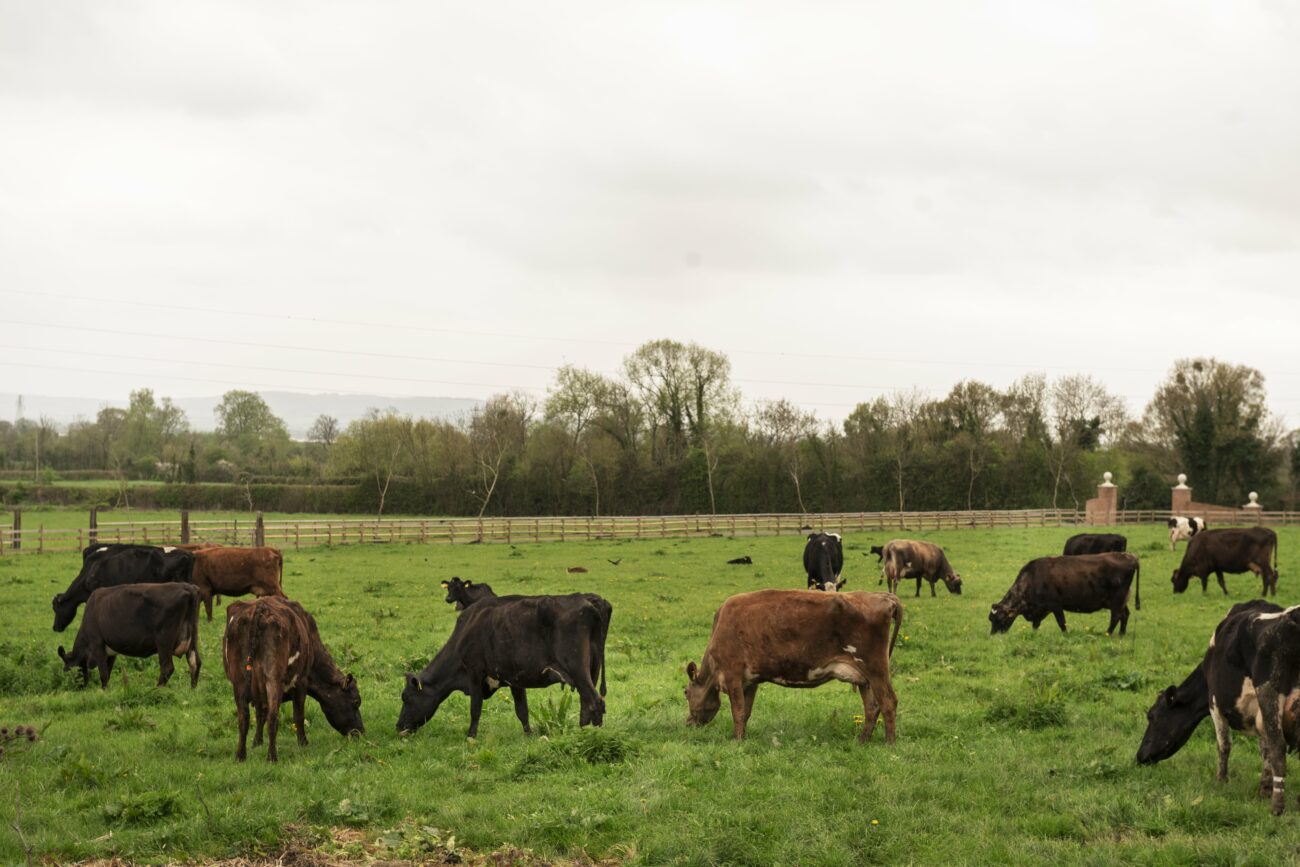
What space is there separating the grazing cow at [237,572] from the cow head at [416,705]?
10742mm

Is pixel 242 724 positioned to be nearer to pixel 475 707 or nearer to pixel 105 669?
pixel 475 707

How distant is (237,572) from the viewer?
20.0 meters

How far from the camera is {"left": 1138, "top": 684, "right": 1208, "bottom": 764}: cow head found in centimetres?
855

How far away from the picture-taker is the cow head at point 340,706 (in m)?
10.1

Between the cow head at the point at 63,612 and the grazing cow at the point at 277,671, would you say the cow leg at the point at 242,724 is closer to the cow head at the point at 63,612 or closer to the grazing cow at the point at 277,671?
the grazing cow at the point at 277,671

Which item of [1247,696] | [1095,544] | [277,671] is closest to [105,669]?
[277,671]

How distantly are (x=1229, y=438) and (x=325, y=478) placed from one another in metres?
56.1

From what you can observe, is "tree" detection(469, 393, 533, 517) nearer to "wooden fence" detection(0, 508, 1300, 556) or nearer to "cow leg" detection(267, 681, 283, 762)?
"wooden fence" detection(0, 508, 1300, 556)

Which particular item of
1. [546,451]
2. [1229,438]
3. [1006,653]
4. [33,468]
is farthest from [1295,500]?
[33,468]

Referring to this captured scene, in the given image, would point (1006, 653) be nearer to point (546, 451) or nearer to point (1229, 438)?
point (546, 451)

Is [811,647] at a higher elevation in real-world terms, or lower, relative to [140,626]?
higher

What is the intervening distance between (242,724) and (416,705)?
1.72m

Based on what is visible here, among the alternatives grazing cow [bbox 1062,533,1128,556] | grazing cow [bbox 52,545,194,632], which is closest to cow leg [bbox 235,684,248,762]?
grazing cow [bbox 52,545,194,632]

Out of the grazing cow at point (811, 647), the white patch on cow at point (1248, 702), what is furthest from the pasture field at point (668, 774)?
the white patch on cow at point (1248, 702)
